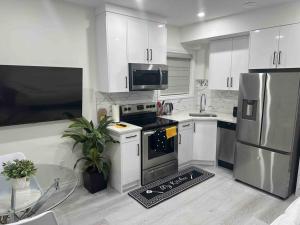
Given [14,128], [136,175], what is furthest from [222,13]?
[14,128]

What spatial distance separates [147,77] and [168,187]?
1.76m

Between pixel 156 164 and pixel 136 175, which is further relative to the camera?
pixel 156 164

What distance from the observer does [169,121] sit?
3564 millimetres

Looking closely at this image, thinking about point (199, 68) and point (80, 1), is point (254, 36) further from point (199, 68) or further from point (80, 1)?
point (80, 1)

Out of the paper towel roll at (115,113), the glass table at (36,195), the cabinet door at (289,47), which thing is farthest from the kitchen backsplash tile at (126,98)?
the cabinet door at (289,47)

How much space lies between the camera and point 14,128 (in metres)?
2.63

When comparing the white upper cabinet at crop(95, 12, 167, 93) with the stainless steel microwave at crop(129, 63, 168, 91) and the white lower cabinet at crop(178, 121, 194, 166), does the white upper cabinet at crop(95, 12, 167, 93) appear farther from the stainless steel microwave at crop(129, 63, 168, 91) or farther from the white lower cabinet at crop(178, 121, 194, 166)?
the white lower cabinet at crop(178, 121, 194, 166)

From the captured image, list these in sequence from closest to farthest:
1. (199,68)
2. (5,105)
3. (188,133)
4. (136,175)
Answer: (5,105) → (136,175) → (188,133) → (199,68)

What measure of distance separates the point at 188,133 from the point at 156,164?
0.87 metres

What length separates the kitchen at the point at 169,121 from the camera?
8.79 ft

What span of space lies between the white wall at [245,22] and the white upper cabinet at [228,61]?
297 millimetres

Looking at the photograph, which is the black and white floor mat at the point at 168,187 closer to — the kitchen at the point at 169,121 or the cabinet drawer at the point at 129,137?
the kitchen at the point at 169,121

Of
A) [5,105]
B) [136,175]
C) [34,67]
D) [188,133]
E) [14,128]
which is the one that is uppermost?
[34,67]

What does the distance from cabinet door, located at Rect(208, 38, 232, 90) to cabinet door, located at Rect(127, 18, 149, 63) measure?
1435 millimetres
